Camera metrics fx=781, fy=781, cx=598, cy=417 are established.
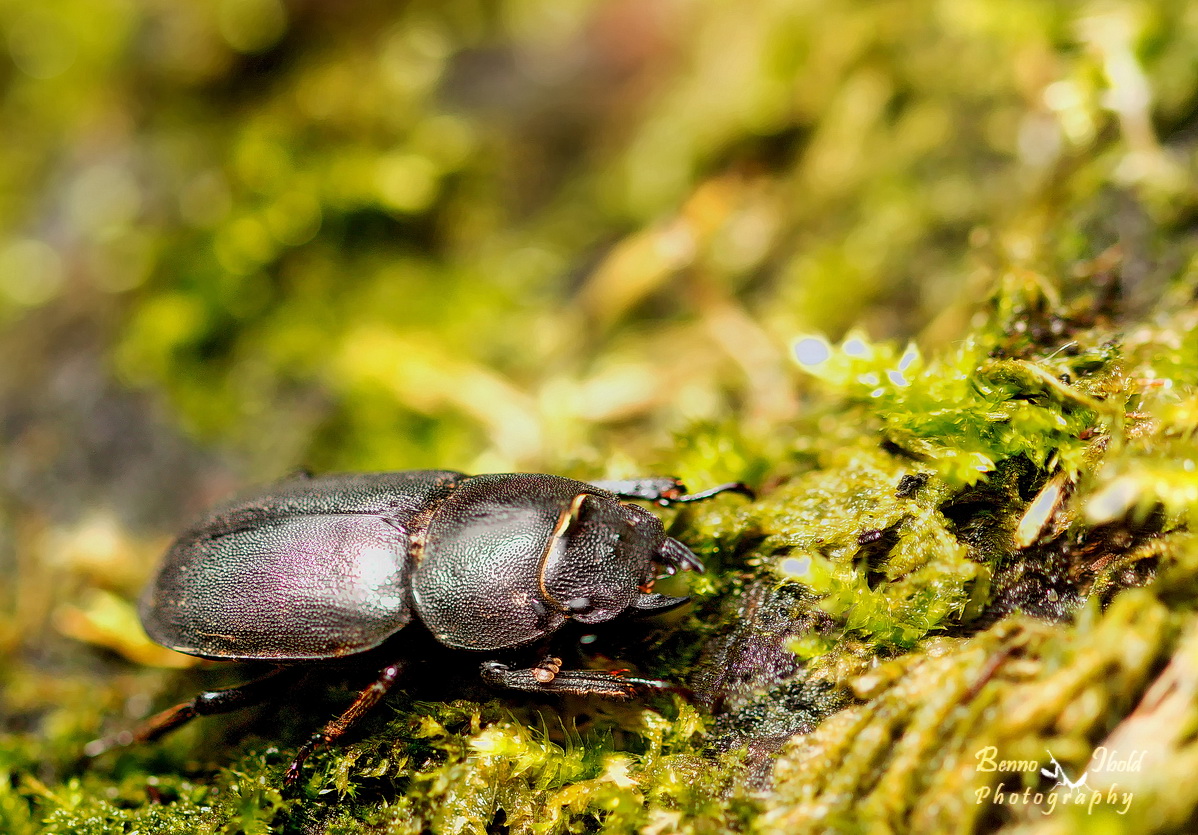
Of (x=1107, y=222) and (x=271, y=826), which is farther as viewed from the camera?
(x=1107, y=222)

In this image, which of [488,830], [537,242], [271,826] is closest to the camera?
[488,830]

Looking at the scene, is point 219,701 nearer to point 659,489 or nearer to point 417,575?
point 417,575

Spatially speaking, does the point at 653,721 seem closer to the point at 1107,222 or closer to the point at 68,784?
the point at 68,784

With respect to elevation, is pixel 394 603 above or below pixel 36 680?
above

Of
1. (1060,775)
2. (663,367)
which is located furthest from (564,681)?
(663,367)

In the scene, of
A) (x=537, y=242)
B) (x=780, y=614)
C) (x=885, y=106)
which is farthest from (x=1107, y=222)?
(x=537, y=242)

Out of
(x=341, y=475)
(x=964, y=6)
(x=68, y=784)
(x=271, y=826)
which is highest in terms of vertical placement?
(x=964, y=6)

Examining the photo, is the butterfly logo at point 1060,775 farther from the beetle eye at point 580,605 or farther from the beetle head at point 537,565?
the beetle eye at point 580,605

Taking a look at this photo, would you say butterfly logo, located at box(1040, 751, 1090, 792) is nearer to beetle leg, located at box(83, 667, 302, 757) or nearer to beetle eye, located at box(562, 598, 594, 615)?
beetle eye, located at box(562, 598, 594, 615)

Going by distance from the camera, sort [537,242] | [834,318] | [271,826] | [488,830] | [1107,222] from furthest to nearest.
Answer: [537,242] < [834,318] < [1107,222] < [271,826] < [488,830]
